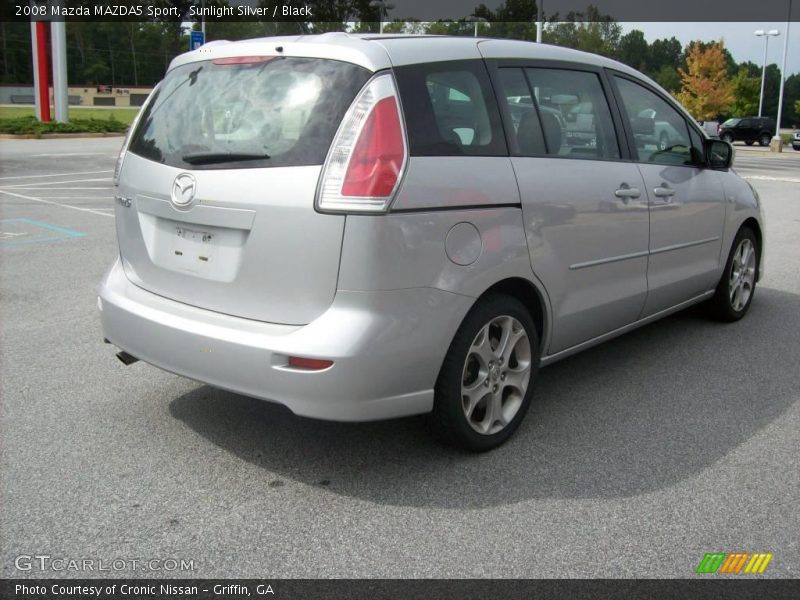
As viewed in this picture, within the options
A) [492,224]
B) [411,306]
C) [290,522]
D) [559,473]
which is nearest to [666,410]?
[559,473]

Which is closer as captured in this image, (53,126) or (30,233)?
(30,233)

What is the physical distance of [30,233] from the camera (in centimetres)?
925

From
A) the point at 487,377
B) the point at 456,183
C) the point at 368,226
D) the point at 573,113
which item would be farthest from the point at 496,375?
the point at 573,113

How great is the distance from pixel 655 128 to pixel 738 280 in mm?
1715

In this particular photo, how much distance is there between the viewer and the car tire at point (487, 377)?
136 inches

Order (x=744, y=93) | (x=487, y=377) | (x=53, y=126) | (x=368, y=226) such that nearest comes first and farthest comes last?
(x=368, y=226)
(x=487, y=377)
(x=53, y=126)
(x=744, y=93)

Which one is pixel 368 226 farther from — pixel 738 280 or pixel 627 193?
pixel 738 280

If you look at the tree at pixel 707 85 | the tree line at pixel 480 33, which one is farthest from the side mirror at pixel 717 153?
the tree at pixel 707 85

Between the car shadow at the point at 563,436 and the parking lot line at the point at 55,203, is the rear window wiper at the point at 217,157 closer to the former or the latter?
the car shadow at the point at 563,436

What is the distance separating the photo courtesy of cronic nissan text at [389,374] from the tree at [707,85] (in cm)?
6107

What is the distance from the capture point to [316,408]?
10.4 ft

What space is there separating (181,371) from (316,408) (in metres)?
0.64

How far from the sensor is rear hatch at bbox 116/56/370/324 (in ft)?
10.3

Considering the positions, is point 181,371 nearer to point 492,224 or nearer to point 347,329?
point 347,329
